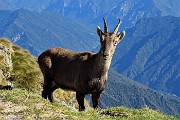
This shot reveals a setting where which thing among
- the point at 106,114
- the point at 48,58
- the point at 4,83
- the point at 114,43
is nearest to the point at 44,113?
the point at 106,114

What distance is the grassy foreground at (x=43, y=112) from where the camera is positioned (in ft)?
67.6

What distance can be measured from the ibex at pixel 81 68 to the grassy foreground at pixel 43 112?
5.20ft

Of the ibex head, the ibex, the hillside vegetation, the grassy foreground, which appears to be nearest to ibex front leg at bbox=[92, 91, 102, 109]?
the ibex

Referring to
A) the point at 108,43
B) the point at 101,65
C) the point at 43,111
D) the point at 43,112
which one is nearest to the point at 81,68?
the point at 101,65

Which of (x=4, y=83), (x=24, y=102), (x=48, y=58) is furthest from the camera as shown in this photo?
(x=4, y=83)

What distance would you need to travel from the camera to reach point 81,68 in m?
26.2

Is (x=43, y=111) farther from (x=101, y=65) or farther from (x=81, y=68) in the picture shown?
(x=81, y=68)

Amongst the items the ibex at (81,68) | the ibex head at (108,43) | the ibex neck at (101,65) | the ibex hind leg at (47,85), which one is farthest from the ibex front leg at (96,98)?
the ibex hind leg at (47,85)

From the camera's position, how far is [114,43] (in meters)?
24.6

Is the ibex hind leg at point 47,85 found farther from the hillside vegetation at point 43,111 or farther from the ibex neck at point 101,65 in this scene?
the ibex neck at point 101,65

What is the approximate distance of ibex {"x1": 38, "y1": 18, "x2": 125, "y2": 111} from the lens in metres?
24.7

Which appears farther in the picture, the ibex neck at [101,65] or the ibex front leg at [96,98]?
the ibex front leg at [96,98]

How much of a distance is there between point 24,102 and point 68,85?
15.0 ft

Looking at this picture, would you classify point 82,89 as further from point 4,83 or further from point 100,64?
point 4,83
